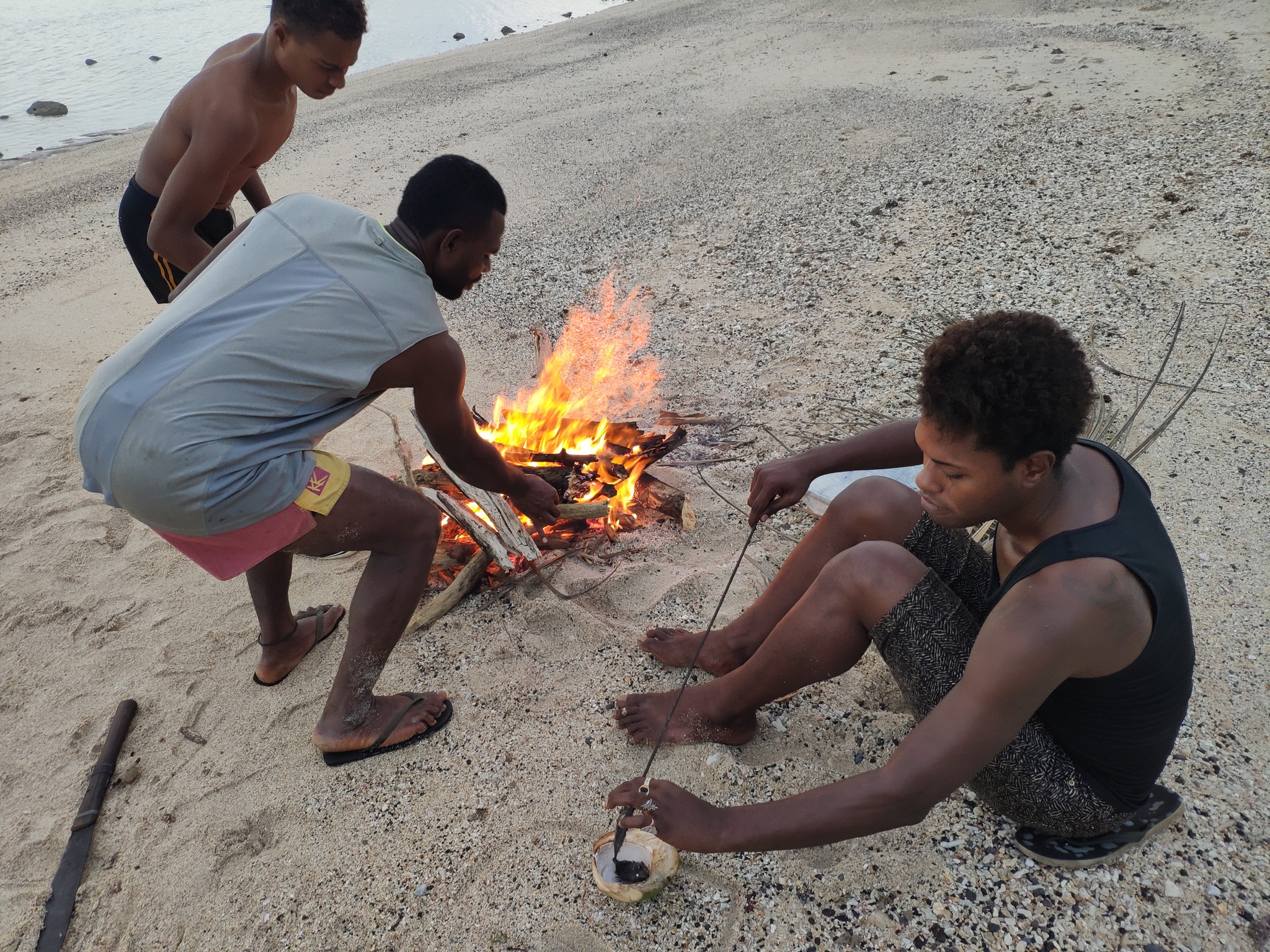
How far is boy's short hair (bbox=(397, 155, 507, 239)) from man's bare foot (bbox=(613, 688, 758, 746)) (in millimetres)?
1609

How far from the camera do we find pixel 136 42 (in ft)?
62.6

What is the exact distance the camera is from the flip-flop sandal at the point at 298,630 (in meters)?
2.84

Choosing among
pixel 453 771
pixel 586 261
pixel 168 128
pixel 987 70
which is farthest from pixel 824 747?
pixel 987 70

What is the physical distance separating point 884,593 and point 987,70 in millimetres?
8414

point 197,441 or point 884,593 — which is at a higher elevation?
point 197,441

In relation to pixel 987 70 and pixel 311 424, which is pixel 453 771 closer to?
pixel 311 424

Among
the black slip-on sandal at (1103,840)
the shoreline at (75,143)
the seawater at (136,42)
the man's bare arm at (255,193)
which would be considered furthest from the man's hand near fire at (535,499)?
the seawater at (136,42)

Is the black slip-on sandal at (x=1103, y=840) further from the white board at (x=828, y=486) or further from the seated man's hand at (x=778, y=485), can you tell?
the white board at (x=828, y=486)

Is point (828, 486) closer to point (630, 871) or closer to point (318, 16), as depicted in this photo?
point (630, 871)

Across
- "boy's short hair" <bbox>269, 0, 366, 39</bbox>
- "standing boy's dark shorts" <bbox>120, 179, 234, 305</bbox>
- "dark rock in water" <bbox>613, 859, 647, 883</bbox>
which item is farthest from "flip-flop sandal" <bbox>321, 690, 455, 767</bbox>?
"boy's short hair" <bbox>269, 0, 366, 39</bbox>

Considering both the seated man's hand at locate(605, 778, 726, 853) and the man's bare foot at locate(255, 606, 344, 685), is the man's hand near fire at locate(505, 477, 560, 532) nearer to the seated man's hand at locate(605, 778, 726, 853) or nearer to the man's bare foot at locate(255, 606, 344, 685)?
the man's bare foot at locate(255, 606, 344, 685)

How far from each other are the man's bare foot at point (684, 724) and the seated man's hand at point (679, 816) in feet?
2.24

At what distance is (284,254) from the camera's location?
A: 209 cm

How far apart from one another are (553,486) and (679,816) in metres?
1.79
